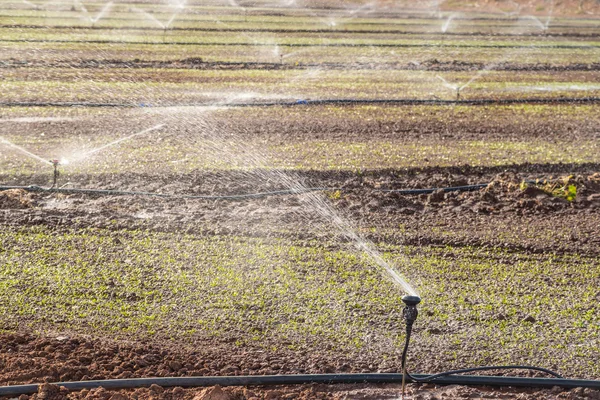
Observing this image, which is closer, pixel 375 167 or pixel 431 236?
pixel 431 236

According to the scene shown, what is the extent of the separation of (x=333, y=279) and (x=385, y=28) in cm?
2339

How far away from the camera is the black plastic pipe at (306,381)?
5664mm

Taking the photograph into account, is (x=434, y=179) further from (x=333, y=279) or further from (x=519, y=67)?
(x=519, y=67)

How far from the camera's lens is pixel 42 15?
2730 centimetres

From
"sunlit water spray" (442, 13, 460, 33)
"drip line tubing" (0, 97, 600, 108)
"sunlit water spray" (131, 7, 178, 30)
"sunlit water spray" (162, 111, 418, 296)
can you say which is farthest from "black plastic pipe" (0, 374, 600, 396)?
"sunlit water spray" (442, 13, 460, 33)

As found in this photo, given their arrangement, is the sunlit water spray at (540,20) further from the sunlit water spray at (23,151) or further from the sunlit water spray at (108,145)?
the sunlit water spray at (23,151)

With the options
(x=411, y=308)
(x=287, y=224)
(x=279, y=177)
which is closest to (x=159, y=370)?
(x=411, y=308)

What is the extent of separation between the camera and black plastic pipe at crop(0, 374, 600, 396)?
566cm

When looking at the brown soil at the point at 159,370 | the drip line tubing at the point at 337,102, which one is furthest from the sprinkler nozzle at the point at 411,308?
Result: the drip line tubing at the point at 337,102

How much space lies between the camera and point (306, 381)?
19.3ft

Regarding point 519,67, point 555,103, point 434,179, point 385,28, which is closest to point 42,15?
point 385,28

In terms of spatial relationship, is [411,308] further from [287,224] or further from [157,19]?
[157,19]

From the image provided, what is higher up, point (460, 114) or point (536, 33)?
point (536, 33)

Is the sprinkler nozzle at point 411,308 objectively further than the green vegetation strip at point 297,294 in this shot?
No
